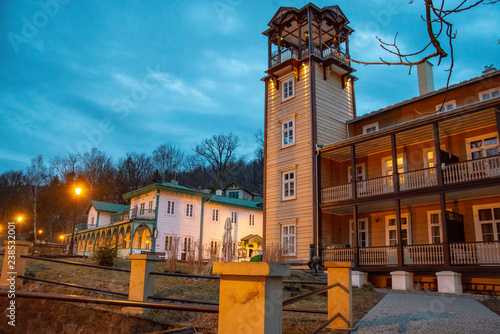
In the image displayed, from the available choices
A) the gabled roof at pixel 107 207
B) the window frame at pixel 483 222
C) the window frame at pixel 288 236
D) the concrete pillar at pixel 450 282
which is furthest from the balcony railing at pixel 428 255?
the gabled roof at pixel 107 207

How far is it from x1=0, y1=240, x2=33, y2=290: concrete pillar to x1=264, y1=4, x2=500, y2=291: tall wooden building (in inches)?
369

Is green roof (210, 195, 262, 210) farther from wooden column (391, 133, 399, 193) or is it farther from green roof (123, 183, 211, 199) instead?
wooden column (391, 133, 399, 193)

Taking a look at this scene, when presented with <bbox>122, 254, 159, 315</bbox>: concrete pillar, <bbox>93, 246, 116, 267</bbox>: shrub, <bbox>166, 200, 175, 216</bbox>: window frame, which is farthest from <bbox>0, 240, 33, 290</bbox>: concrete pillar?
<bbox>166, 200, 175, 216</bbox>: window frame

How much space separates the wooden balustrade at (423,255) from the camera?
1415cm

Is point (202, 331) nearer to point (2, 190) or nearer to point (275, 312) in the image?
point (275, 312)

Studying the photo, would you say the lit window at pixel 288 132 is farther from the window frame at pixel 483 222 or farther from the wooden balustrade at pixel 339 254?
the window frame at pixel 483 222

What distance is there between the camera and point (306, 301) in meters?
9.51

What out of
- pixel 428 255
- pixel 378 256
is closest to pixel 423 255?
pixel 428 255

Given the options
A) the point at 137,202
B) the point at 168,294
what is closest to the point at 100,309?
the point at 168,294

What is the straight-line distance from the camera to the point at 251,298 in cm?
281

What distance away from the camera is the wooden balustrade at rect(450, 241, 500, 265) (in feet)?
42.2

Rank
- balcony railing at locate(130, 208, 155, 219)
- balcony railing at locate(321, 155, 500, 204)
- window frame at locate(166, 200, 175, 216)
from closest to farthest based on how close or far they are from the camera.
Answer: balcony railing at locate(321, 155, 500, 204) < balcony railing at locate(130, 208, 155, 219) < window frame at locate(166, 200, 175, 216)

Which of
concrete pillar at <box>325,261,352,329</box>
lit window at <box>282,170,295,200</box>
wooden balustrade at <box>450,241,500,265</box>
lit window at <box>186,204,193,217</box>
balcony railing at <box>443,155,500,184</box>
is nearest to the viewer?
concrete pillar at <box>325,261,352,329</box>

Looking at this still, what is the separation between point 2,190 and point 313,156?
2156 inches
